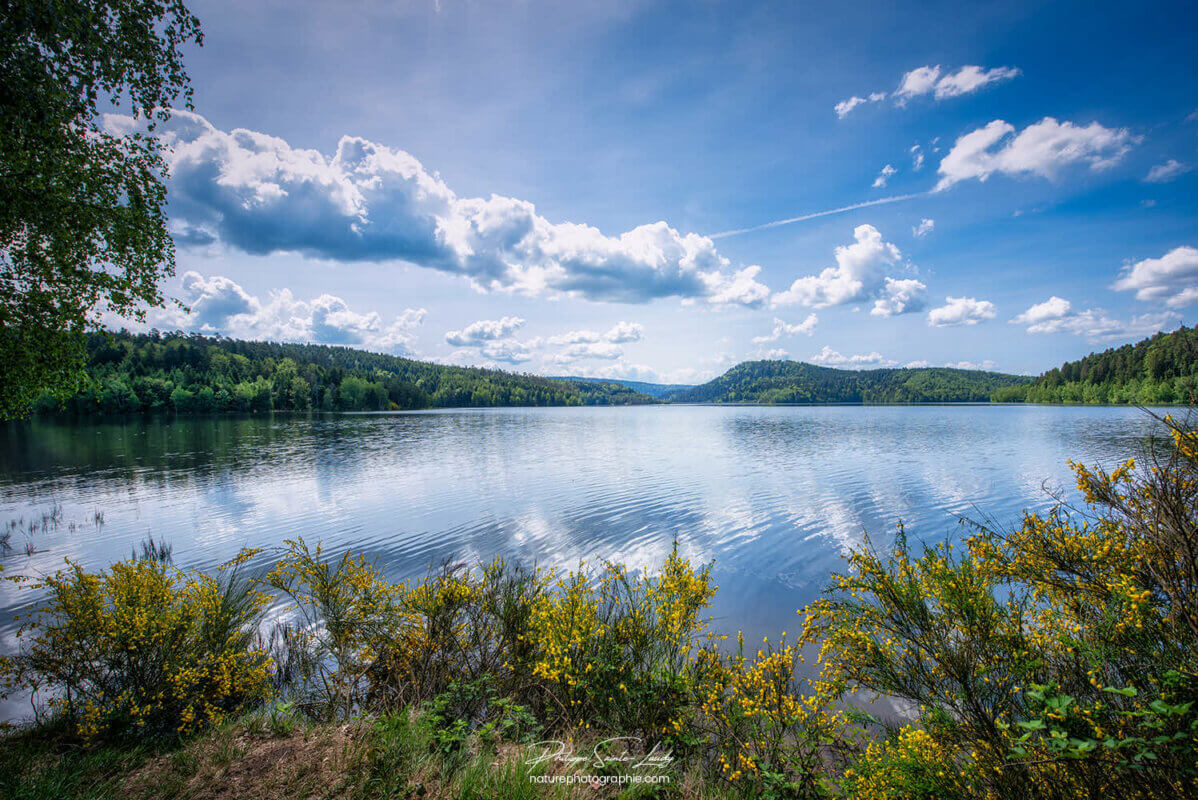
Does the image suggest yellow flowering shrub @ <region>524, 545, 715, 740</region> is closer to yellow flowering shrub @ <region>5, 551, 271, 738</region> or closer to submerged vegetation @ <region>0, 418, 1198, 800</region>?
submerged vegetation @ <region>0, 418, 1198, 800</region>

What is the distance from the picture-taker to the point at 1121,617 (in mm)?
4543

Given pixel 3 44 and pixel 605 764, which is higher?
pixel 3 44

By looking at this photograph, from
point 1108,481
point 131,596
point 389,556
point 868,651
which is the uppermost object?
point 1108,481

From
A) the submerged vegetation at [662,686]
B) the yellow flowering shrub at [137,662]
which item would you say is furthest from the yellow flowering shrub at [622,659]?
the yellow flowering shrub at [137,662]

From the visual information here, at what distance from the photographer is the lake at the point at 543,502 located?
15.5 m

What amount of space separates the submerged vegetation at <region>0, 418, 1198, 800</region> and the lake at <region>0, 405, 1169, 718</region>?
6.74 feet

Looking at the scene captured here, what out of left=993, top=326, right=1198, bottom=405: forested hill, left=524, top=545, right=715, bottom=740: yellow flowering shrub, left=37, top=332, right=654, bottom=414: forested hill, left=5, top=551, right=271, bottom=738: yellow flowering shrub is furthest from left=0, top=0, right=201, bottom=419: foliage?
left=37, top=332, right=654, bottom=414: forested hill

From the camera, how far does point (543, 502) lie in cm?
2309

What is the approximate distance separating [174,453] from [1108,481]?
185 feet

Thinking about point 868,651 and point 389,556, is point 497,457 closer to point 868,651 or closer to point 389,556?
point 389,556

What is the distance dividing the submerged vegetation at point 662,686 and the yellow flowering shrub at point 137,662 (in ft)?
0.13

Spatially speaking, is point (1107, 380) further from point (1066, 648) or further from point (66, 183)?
point (66, 183)

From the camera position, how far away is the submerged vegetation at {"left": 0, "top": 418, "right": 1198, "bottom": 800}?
4.17m

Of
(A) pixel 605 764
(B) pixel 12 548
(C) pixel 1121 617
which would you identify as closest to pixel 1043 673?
(C) pixel 1121 617
